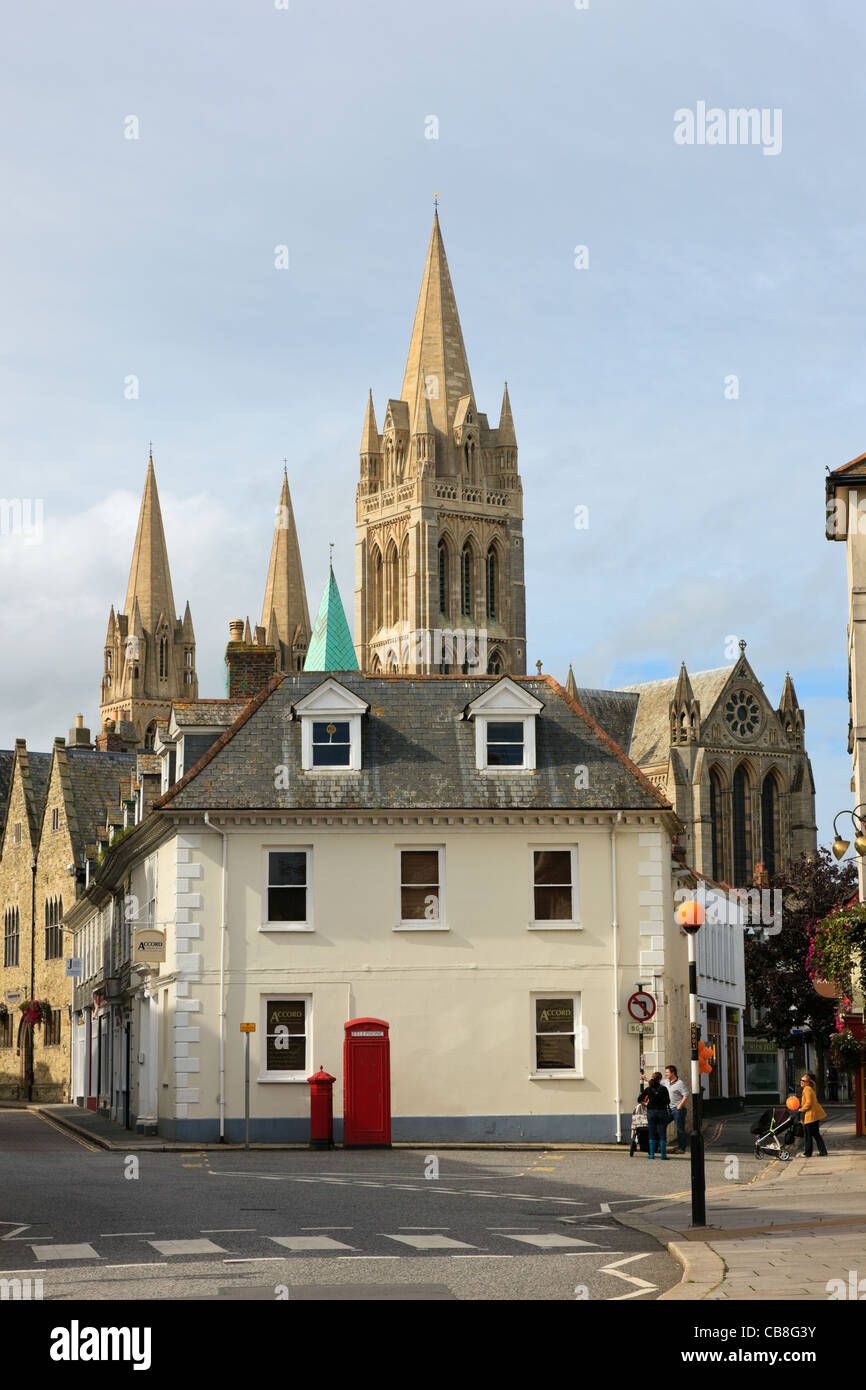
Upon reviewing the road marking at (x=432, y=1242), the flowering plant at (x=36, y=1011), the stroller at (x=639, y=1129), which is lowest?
the stroller at (x=639, y=1129)

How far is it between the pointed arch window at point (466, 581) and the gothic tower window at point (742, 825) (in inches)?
1152

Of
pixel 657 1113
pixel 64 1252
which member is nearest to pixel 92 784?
pixel 657 1113

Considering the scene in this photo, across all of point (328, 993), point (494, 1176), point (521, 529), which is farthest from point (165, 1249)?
point (521, 529)

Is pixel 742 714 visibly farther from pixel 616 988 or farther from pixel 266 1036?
pixel 266 1036

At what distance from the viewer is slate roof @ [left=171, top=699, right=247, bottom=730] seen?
1500 inches

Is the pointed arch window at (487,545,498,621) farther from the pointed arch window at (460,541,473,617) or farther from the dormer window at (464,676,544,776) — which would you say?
the dormer window at (464,676,544,776)

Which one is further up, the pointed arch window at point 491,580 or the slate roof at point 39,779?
the pointed arch window at point 491,580

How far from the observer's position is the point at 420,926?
34844mm

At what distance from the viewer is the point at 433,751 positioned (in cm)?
3634

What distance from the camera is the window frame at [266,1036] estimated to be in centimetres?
3394

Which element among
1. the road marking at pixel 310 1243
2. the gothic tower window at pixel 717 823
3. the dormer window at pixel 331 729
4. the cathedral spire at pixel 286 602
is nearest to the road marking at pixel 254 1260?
the road marking at pixel 310 1243

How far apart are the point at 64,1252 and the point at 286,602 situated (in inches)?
6227

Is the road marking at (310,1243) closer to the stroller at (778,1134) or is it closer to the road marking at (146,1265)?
the road marking at (146,1265)
